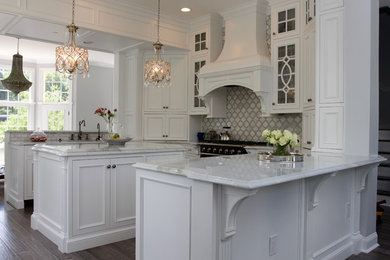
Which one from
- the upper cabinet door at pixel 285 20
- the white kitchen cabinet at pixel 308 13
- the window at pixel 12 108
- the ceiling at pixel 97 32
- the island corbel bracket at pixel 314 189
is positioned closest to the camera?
the island corbel bracket at pixel 314 189

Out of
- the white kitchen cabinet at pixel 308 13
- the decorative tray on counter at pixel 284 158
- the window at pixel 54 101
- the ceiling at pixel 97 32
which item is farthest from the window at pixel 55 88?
the decorative tray on counter at pixel 284 158

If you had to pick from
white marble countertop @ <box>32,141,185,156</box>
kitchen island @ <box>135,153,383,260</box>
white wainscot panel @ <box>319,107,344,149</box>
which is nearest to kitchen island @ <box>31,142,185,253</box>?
white marble countertop @ <box>32,141,185,156</box>

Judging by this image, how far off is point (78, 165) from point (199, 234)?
5.67ft

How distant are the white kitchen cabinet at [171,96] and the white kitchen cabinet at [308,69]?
7.57 feet

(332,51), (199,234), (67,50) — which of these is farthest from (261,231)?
(67,50)

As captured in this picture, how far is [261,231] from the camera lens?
6.90ft

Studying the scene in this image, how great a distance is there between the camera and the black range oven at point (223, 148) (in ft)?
16.4

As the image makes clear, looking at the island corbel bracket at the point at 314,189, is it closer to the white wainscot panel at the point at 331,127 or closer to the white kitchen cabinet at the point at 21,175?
the white wainscot panel at the point at 331,127

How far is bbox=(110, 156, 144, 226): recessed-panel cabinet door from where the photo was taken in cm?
329

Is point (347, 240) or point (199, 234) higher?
point (199, 234)

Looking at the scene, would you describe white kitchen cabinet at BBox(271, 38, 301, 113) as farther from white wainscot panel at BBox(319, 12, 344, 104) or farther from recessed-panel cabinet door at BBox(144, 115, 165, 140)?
recessed-panel cabinet door at BBox(144, 115, 165, 140)

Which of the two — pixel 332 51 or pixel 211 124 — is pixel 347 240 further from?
pixel 211 124

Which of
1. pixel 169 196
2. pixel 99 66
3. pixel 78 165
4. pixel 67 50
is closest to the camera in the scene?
pixel 169 196

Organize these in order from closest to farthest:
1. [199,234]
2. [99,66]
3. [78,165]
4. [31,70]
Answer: [199,234]
[78,165]
[31,70]
[99,66]
